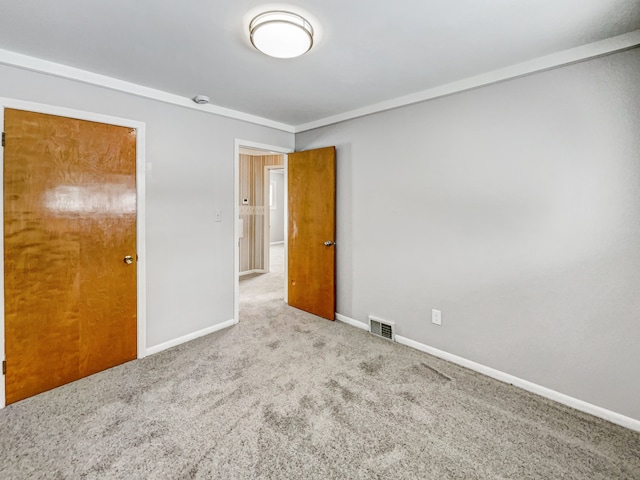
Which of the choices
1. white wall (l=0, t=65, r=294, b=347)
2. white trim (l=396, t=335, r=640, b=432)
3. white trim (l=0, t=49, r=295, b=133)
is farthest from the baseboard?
white trim (l=0, t=49, r=295, b=133)

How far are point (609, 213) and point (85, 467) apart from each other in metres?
3.34

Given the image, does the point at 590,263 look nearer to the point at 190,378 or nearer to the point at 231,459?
the point at 231,459

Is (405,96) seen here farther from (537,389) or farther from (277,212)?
(277,212)

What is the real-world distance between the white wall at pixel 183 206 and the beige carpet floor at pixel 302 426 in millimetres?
516

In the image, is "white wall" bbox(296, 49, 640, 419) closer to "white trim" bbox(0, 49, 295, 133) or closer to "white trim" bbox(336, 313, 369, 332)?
"white trim" bbox(336, 313, 369, 332)

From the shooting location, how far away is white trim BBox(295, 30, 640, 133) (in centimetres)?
183

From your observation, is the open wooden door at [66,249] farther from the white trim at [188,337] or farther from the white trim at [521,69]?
the white trim at [521,69]

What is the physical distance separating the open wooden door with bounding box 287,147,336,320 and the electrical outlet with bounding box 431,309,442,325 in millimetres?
1168

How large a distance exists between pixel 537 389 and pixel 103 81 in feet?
13.3

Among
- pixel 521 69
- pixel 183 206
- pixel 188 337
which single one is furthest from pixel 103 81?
pixel 521 69

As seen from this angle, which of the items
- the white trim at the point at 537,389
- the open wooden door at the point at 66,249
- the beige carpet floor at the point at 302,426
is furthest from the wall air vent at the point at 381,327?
the open wooden door at the point at 66,249

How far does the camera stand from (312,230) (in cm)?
373

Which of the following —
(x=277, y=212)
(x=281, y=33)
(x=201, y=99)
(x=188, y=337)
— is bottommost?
(x=188, y=337)

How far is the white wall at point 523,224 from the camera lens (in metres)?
1.89
